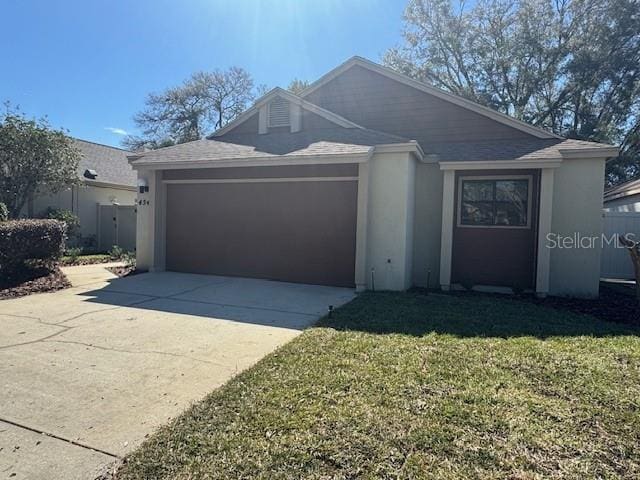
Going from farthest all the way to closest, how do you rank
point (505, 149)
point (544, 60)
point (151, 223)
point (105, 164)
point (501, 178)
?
1. point (544, 60)
2. point (105, 164)
3. point (151, 223)
4. point (505, 149)
5. point (501, 178)

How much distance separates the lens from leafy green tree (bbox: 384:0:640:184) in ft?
66.0

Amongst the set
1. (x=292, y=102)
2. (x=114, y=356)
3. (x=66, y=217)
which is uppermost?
(x=292, y=102)

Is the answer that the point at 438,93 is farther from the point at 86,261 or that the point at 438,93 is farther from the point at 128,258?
the point at 86,261

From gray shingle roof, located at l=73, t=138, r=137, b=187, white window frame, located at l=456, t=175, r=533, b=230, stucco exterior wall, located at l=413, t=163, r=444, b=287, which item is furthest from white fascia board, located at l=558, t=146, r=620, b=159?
gray shingle roof, located at l=73, t=138, r=137, b=187

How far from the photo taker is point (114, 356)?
4.46 meters

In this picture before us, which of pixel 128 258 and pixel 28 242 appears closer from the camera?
pixel 28 242

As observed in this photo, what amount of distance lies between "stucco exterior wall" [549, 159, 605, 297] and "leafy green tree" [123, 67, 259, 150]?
29191 mm

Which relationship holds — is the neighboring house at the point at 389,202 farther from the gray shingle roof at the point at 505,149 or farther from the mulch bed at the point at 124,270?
the mulch bed at the point at 124,270

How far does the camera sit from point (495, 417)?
10.2ft

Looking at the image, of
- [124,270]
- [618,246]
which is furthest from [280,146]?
[618,246]

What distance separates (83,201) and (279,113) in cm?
987

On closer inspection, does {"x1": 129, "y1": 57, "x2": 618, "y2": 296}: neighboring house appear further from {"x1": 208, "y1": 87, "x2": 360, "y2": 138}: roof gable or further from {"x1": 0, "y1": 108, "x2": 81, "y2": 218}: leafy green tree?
{"x1": 0, "y1": 108, "x2": 81, "y2": 218}: leafy green tree

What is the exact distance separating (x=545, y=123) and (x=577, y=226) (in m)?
18.0

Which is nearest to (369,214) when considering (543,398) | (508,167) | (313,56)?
(508,167)
